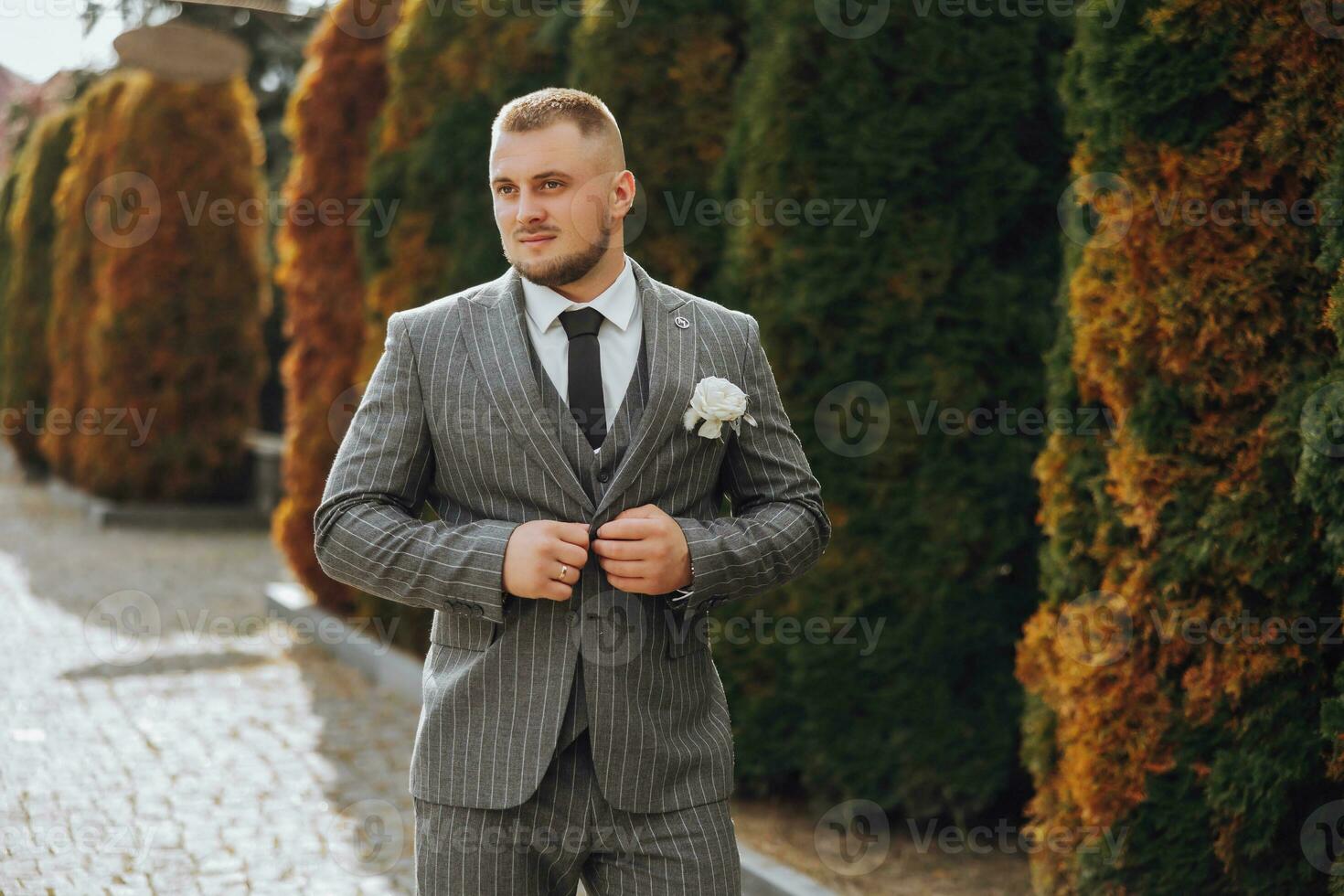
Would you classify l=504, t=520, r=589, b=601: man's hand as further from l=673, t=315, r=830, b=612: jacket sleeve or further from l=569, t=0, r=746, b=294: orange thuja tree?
l=569, t=0, r=746, b=294: orange thuja tree

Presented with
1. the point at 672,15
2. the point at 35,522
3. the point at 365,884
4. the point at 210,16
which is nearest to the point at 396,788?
the point at 365,884

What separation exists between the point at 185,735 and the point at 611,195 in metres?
5.14

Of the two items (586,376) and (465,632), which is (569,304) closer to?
(586,376)

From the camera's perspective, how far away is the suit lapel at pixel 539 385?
2.34 metres

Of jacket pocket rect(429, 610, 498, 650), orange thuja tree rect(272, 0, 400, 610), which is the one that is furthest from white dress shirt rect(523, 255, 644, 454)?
orange thuja tree rect(272, 0, 400, 610)

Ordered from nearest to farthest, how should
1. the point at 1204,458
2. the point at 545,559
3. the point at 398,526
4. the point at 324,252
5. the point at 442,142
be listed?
the point at 545,559 → the point at 398,526 → the point at 1204,458 → the point at 442,142 → the point at 324,252

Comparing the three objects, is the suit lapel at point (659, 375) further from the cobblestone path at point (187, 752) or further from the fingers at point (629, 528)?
the cobblestone path at point (187, 752)

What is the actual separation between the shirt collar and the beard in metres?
0.05

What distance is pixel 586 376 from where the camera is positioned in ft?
7.99

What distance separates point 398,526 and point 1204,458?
7.69 feet

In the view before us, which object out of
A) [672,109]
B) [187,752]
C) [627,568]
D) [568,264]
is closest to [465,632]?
[627,568]

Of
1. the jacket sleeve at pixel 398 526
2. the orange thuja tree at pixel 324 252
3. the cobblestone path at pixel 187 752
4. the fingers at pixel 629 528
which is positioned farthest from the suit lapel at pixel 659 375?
the orange thuja tree at pixel 324 252

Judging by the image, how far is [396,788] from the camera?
5.87m

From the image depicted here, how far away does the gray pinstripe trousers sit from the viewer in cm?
230
